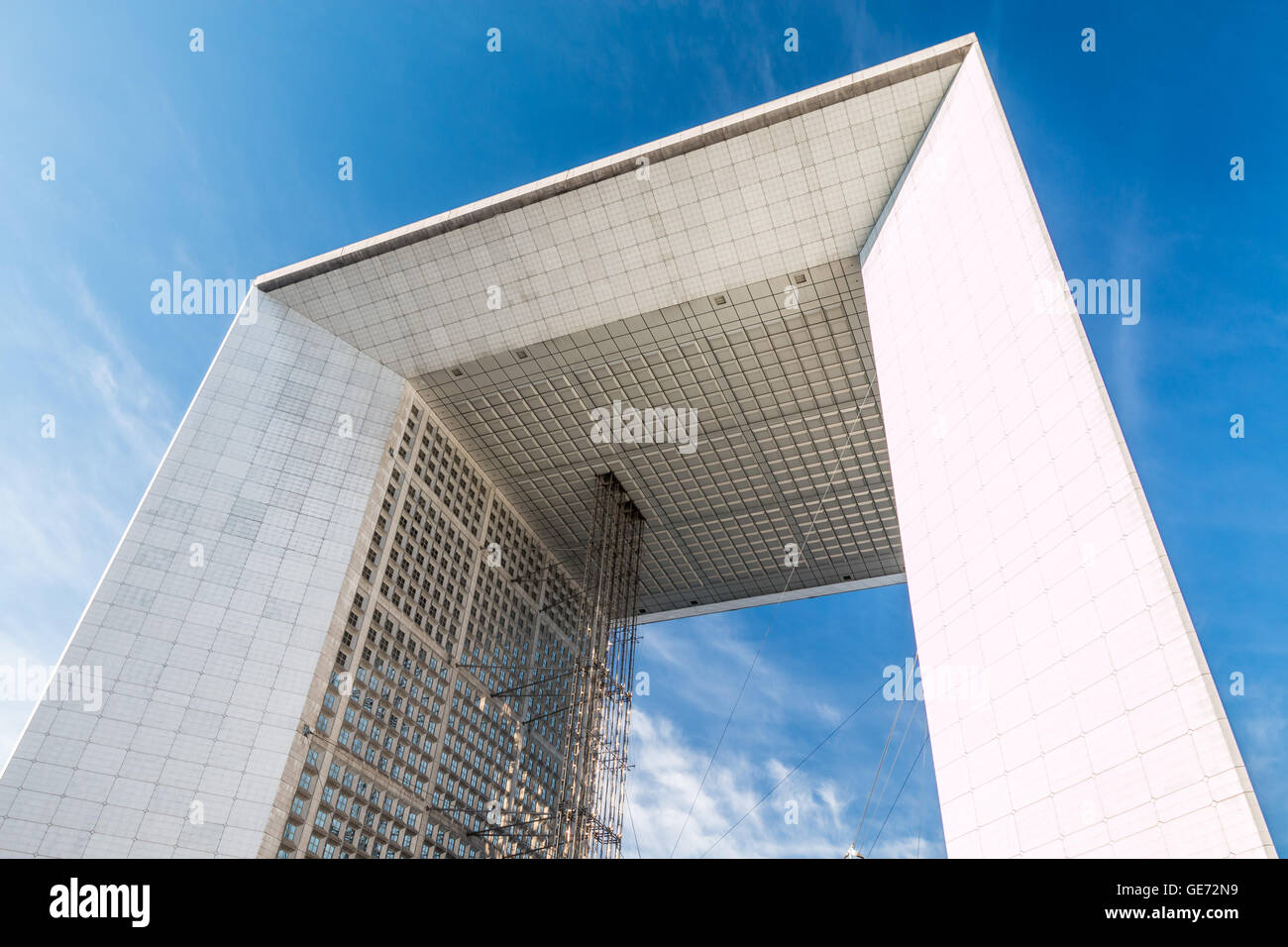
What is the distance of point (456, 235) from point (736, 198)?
9368 millimetres

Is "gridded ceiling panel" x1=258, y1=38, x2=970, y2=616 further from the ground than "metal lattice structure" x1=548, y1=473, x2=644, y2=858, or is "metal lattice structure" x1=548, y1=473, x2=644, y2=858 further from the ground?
"gridded ceiling panel" x1=258, y1=38, x2=970, y2=616

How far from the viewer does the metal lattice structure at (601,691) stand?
3278cm

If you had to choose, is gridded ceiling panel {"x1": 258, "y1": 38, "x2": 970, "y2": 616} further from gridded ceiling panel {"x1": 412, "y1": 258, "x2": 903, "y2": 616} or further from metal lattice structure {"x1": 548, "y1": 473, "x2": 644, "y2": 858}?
metal lattice structure {"x1": 548, "y1": 473, "x2": 644, "y2": 858}

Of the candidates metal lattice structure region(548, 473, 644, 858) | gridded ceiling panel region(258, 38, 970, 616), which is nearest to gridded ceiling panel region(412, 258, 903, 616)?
gridded ceiling panel region(258, 38, 970, 616)

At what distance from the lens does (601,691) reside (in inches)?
1412

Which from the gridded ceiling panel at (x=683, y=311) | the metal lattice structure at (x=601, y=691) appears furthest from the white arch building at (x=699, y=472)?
the metal lattice structure at (x=601, y=691)

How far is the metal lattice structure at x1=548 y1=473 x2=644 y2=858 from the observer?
3278cm

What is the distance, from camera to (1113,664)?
45.3 ft

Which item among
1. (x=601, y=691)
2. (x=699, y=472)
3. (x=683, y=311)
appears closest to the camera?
(x=683, y=311)

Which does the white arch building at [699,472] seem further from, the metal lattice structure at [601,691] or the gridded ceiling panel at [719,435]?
the metal lattice structure at [601,691]

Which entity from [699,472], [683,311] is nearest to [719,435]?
[699,472]

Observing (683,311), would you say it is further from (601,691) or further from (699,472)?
(601,691)

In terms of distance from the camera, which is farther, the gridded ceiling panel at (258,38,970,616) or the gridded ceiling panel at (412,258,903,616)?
the gridded ceiling panel at (412,258,903,616)
